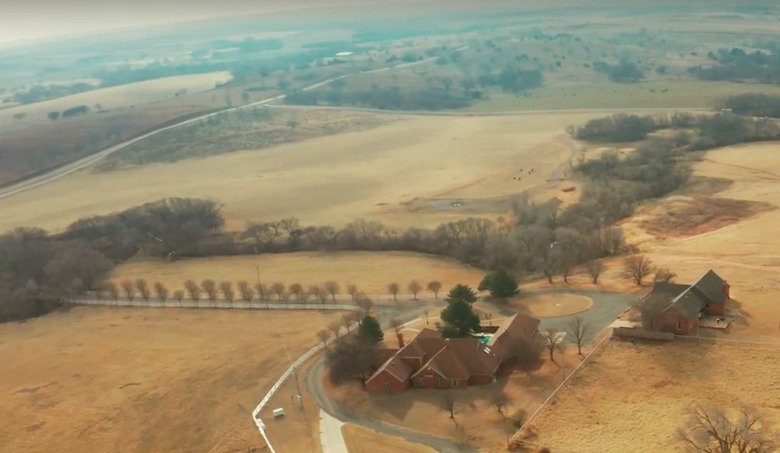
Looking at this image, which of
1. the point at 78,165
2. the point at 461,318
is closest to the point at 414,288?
the point at 461,318

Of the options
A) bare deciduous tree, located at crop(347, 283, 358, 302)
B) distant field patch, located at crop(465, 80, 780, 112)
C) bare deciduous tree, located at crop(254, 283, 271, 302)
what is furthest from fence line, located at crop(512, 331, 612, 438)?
distant field patch, located at crop(465, 80, 780, 112)

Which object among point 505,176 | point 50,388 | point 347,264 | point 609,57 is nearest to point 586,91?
point 609,57

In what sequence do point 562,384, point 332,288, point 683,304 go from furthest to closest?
1. point 332,288
2. point 683,304
3. point 562,384

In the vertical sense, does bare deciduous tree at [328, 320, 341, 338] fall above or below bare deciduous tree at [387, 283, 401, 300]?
above

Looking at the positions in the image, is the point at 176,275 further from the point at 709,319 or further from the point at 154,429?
the point at 709,319

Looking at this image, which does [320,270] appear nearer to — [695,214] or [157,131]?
[695,214]

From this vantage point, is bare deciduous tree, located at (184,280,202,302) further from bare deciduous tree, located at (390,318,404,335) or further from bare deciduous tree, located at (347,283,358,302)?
bare deciduous tree, located at (390,318,404,335)

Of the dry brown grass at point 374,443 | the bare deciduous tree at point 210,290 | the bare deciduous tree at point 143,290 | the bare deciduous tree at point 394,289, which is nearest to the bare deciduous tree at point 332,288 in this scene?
the bare deciduous tree at point 394,289
